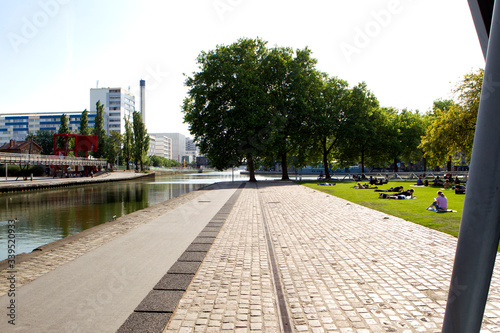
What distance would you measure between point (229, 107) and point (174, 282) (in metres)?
34.9

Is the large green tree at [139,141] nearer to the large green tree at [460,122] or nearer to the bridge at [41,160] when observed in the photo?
→ the bridge at [41,160]

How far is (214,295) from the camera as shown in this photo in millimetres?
4602

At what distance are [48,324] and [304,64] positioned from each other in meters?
42.3

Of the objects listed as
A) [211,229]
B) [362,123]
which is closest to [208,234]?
[211,229]

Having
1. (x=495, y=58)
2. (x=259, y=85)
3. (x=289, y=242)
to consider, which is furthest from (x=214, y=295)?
(x=259, y=85)

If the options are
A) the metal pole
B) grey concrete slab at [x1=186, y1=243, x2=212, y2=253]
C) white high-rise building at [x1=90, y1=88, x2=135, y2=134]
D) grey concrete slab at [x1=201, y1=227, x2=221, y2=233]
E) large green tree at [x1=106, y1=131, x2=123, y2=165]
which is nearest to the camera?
the metal pole

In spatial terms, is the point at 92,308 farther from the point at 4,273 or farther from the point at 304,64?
the point at 304,64

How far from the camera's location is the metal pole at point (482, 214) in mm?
1606

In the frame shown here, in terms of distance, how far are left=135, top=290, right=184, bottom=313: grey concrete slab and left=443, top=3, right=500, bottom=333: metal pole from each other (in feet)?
11.2

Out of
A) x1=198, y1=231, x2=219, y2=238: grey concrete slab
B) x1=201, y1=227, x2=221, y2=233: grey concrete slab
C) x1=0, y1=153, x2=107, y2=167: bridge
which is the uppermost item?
x1=198, y1=231, x2=219, y2=238: grey concrete slab

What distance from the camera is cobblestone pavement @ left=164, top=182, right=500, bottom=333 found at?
3.80 meters

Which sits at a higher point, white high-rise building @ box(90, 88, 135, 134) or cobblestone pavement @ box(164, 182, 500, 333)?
white high-rise building @ box(90, 88, 135, 134)

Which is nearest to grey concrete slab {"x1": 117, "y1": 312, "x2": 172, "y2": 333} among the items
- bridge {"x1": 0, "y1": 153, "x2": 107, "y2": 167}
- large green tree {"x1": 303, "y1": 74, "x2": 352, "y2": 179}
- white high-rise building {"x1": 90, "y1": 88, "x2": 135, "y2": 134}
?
large green tree {"x1": 303, "y1": 74, "x2": 352, "y2": 179}

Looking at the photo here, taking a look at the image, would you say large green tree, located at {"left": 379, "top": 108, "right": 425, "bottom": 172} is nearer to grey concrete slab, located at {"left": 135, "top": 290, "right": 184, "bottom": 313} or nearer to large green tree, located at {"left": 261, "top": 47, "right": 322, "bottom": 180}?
large green tree, located at {"left": 261, "top": 47, "right": 322, "bottom": 180}
